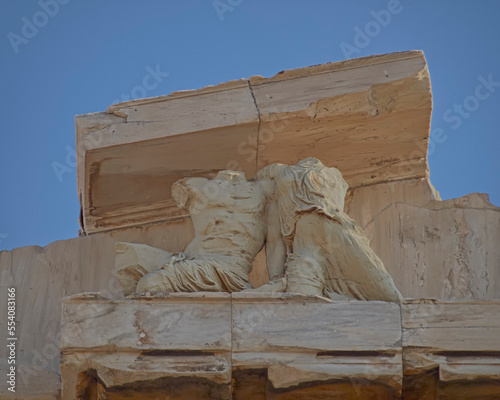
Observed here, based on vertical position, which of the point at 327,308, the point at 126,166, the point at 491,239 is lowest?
the point at 327,308

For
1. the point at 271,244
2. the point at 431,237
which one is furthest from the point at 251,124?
the point at 431,237

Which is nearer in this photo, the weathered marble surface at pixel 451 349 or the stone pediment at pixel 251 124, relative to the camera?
the weathered marble surface at pixel 451 349

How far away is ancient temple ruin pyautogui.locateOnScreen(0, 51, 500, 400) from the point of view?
7.03 m

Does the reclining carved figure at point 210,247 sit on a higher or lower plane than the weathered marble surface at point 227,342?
higher

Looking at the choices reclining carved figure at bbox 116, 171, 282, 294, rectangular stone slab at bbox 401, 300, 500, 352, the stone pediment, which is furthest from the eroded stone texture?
rectangular stone slab at bbox 401, 300, 500, 352

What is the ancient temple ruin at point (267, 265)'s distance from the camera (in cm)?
703

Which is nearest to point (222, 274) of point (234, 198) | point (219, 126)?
point (234, 198)

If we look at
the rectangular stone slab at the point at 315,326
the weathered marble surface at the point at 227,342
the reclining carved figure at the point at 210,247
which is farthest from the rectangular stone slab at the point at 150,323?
the reclining carved figure at the point at 210,247

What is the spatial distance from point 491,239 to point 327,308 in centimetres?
220

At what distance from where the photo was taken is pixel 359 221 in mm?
9039

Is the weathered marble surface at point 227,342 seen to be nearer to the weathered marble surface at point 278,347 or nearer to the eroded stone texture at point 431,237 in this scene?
the weathered marble surface at point 278,347

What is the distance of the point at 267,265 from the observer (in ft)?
26.2

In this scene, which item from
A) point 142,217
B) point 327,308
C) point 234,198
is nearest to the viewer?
point 327,308

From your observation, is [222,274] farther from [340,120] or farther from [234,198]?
[340,120]
